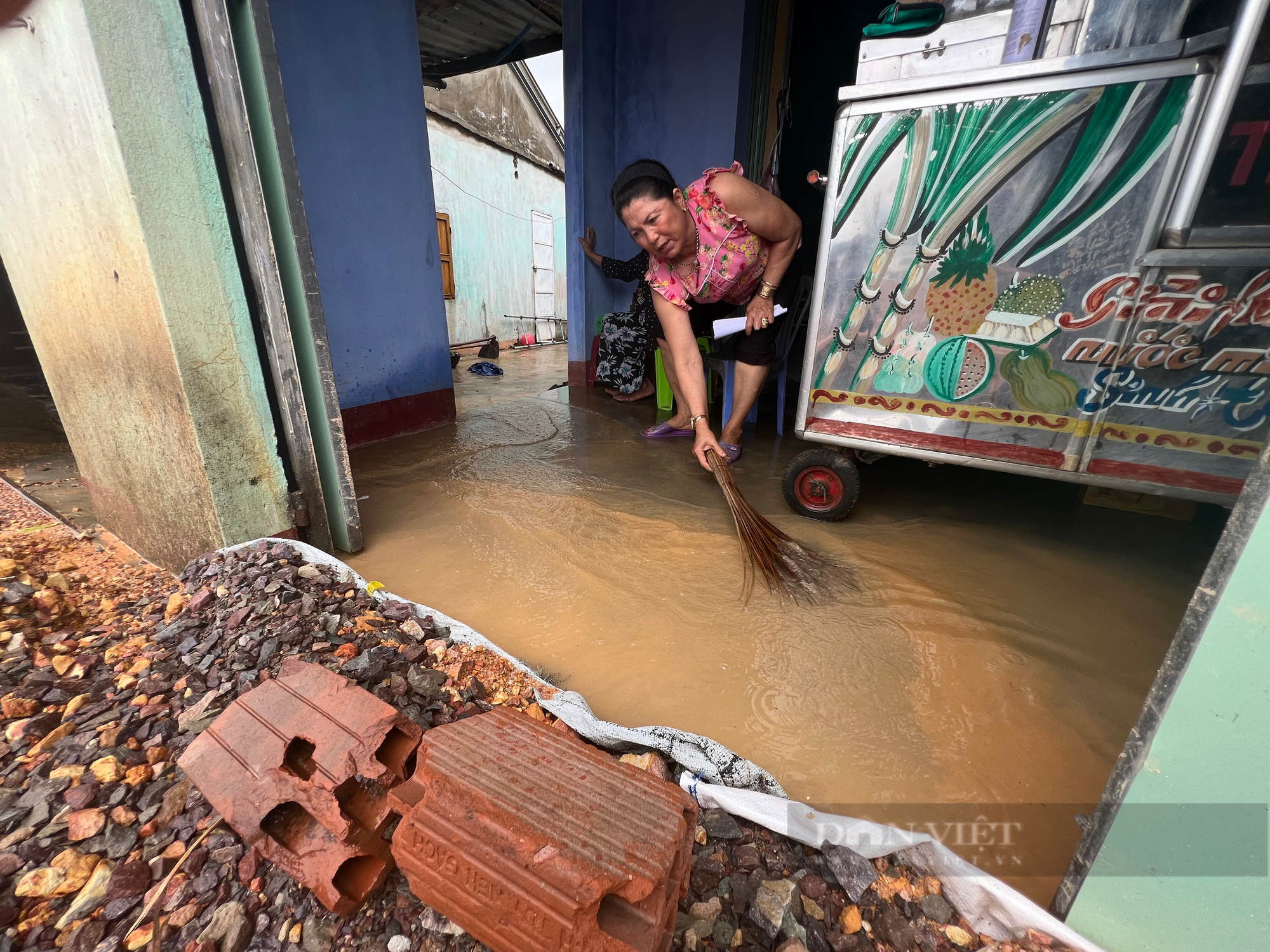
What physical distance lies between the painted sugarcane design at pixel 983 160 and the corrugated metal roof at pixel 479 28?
4.54 metres

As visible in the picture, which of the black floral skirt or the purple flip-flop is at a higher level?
the black floral skirt

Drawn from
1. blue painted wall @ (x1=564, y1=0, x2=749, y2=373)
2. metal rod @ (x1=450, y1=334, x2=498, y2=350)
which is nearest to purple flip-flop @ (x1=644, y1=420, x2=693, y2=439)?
blue painted wall @ (x1=564, y1=0, x2=749, y2=373)

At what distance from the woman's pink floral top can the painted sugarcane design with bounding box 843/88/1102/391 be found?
97 cm

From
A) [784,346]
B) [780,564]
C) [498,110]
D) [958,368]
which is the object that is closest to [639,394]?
[784,346]

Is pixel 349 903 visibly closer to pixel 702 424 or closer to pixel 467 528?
pixel 467 528

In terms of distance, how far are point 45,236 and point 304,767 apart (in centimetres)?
202

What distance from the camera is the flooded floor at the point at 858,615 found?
1243 millimetres

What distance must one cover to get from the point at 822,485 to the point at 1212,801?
172 cm

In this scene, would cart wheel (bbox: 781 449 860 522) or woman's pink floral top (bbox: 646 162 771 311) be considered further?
woman's pink floral top (bbox: 646 162 771 311)

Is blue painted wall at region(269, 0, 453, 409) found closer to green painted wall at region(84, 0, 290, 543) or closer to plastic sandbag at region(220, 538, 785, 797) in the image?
green painted wall at region(84, 0, 290, 543)

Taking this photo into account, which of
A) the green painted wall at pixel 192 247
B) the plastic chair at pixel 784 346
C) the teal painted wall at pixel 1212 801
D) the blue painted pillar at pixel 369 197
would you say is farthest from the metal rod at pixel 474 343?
the teal painted wall at pixel 1212 801

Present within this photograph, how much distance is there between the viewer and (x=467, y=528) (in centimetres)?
228

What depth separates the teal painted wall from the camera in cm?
64

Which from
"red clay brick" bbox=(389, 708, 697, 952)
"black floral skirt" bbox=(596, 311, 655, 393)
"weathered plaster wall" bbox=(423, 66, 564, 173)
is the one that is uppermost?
"weathered plaster wall" bbox=(423, 66, 564, 173)
